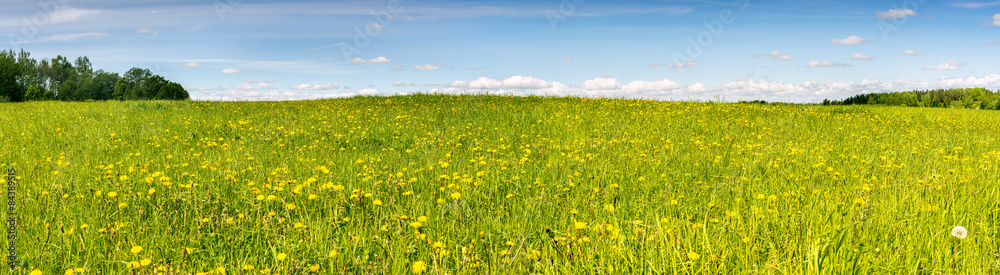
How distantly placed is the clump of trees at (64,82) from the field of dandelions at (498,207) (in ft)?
194

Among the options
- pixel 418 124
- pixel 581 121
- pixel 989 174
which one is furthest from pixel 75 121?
pixel 989 174

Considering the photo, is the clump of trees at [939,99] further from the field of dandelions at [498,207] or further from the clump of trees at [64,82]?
the clump of trees at [64,82]

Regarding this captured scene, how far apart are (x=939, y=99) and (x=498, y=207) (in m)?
45.4

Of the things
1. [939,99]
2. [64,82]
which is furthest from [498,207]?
[64,82]

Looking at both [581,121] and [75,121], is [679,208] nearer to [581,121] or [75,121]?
[581,121]

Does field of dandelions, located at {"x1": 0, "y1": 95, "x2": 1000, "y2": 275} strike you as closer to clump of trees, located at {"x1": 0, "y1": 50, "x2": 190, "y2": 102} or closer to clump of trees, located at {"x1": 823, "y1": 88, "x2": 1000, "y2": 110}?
clump of trees, located at {"x1": 823, "y1": 88, "x2": 1000, "y2": 110}

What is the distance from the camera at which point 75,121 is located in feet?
39.2

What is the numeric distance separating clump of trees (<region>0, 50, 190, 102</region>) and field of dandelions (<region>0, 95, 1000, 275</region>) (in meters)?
59.2

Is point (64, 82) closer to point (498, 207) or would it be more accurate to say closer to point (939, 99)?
point (498, 207)

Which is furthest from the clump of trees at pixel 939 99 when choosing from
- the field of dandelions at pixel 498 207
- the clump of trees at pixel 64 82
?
the clump of trees at pixel 64 82

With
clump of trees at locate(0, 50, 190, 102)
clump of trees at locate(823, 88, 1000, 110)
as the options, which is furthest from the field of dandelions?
clump of trees at locate(0, 50, 190, 102)

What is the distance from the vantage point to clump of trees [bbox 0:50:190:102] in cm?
6169

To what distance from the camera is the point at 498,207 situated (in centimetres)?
410

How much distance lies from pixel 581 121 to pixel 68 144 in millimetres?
9647
